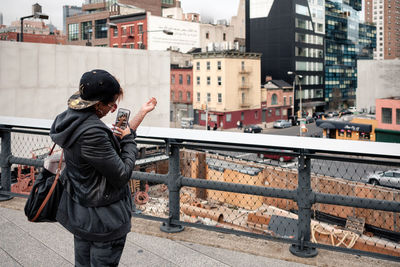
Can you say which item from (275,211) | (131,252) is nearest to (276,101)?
(275,211)

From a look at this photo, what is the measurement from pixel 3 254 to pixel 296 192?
9.12 ft

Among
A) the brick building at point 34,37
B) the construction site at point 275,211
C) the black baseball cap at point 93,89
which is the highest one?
the brick building at point 34,37

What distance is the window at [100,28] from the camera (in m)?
73.8

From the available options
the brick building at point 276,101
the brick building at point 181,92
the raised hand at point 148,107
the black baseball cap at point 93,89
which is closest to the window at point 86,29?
the brick building at point 181,92

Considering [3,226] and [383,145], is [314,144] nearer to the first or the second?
[383,145]

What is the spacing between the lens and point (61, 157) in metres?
2.31

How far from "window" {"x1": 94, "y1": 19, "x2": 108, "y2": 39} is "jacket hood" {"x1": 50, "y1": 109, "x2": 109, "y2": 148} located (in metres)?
75.6

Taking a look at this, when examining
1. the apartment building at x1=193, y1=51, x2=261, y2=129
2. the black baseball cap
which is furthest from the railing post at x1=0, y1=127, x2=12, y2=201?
the apartment building at x1=193, y1=51, x2=261, y2=129

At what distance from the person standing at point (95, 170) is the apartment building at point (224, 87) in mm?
54221

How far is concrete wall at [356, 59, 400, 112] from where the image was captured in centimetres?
5516

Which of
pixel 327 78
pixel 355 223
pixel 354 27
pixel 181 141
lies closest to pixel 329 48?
pixel 327 78

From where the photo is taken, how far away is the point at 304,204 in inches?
142

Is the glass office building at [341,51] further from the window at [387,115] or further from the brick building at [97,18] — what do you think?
the window at [387,115]

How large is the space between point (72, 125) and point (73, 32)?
84.9m
